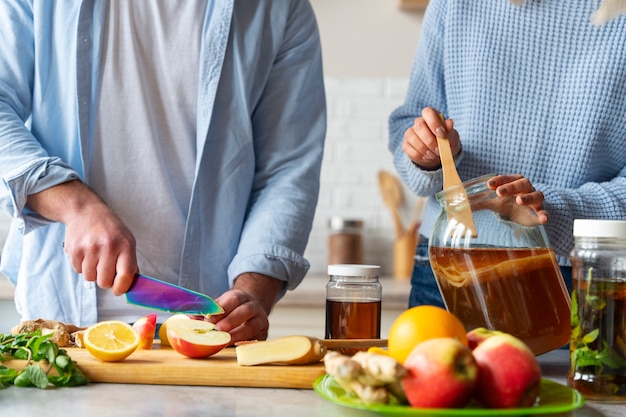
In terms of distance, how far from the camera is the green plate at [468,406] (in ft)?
2.47

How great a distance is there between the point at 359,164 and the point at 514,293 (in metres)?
2.04

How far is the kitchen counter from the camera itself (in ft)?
2.79

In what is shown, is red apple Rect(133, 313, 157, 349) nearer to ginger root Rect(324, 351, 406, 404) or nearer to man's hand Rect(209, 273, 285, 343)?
man's hand Rect(209, 273, 285, 343)

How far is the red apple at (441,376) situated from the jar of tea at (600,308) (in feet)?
0.77

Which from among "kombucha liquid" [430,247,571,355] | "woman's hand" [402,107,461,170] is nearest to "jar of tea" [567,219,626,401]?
"kombucha liquid" [430,247,571,355]

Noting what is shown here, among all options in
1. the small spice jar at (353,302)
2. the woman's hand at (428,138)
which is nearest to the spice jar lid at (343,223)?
the woman's hand at (428,138)

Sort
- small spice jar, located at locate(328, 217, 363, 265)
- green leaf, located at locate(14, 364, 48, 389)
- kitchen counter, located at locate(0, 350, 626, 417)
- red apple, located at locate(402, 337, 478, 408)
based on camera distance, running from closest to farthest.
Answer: red apple, located at locate(402, 337, 478, 408) → kitchen counter, located at locate(0, 350, 626, 417) → green leaf, located at locate(14, 364, 48, 389) → small spice jar, located at locate(328, 217, 363, 265)

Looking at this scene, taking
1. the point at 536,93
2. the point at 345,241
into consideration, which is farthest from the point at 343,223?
the point at 536,93

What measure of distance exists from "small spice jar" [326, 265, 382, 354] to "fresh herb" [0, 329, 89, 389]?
1.21 ft

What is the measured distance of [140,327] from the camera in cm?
115

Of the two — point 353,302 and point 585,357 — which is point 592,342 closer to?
point 585,357

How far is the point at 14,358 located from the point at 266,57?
74 centimetres

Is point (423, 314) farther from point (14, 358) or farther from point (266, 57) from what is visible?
point (266, 57)

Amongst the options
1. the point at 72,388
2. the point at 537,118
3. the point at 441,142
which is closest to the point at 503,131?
the point at 537,118
